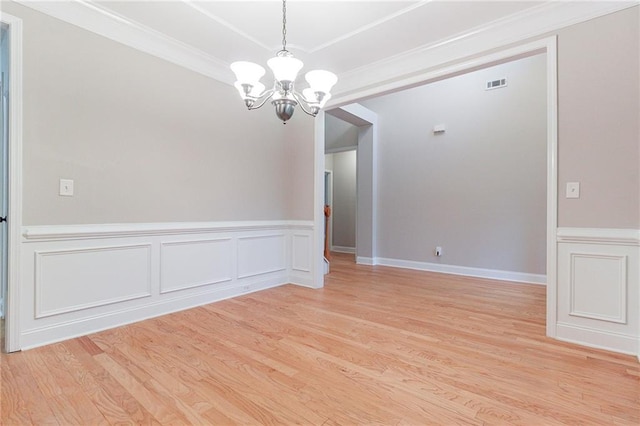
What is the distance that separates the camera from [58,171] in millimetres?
2400

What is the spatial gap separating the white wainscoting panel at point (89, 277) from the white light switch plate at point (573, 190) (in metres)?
3.61

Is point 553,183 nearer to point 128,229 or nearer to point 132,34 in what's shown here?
point 128,229

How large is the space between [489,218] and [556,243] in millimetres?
2406

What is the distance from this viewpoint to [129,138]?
280cm

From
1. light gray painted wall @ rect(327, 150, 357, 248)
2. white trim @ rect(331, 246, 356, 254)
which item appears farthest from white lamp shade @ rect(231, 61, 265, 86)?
white trim @ rect(331, 246, 356, 254)

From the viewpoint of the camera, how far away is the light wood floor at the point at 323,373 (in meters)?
1.55

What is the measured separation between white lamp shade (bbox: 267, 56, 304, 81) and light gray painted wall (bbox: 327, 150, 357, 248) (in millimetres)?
5824

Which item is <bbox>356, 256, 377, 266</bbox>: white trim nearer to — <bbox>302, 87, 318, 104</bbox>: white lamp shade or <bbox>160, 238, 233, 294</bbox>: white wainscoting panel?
<bbox>160, 238, 233, 294</bbox>: white wainscoting panel

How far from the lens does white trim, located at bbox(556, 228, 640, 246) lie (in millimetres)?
2211

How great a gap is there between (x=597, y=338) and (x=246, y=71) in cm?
317

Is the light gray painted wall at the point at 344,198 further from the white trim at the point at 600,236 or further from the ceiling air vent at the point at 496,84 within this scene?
the white trim at the point at 600,236

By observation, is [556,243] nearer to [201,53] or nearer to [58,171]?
[201,53]

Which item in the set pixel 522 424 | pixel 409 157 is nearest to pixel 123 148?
pixel 522 424

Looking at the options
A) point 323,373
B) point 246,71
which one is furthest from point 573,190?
point 246,71
